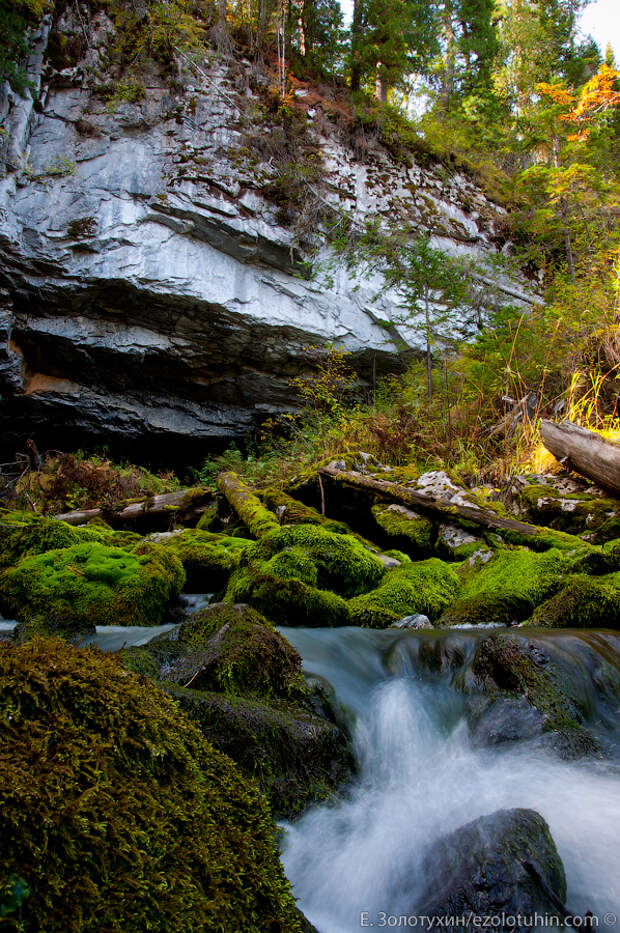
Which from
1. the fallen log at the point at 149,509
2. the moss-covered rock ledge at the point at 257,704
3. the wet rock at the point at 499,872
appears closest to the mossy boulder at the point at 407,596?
the moss-covered rock ledge at the point at 257,704

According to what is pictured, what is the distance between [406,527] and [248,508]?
1.89 meters

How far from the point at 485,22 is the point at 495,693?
2396 centimetres

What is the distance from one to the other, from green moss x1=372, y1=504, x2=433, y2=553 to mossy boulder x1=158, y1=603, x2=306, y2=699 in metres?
3.22

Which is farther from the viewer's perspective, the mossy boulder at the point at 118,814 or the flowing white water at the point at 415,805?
the flowing white water at the point at 415,805

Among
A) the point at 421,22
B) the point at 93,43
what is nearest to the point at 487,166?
the point at 421,22

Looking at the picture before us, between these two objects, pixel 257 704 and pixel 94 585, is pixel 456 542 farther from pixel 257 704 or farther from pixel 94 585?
pixel 257 704

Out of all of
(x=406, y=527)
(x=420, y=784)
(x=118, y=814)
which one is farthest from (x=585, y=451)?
(x=118, y=814)

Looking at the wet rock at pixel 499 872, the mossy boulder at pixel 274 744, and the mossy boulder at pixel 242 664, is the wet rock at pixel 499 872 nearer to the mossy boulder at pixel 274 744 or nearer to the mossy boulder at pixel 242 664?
the mossy boulder at pixel 274 744

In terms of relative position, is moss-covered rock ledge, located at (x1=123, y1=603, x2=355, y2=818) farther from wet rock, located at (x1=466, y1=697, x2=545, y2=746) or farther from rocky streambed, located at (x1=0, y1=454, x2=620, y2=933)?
wet rock, located at (x1=466, y1=697, x2=545, y2=746)

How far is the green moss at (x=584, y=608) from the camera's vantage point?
9.84 feet

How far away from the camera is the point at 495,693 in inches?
90.0

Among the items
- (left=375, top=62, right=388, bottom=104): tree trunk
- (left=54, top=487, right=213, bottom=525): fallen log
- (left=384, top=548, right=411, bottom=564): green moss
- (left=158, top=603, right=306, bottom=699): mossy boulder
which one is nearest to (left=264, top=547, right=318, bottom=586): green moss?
(left=384, top=548, right=411, bottom=564): green moss

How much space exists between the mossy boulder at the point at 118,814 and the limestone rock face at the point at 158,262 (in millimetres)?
9580

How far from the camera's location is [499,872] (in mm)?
1256
